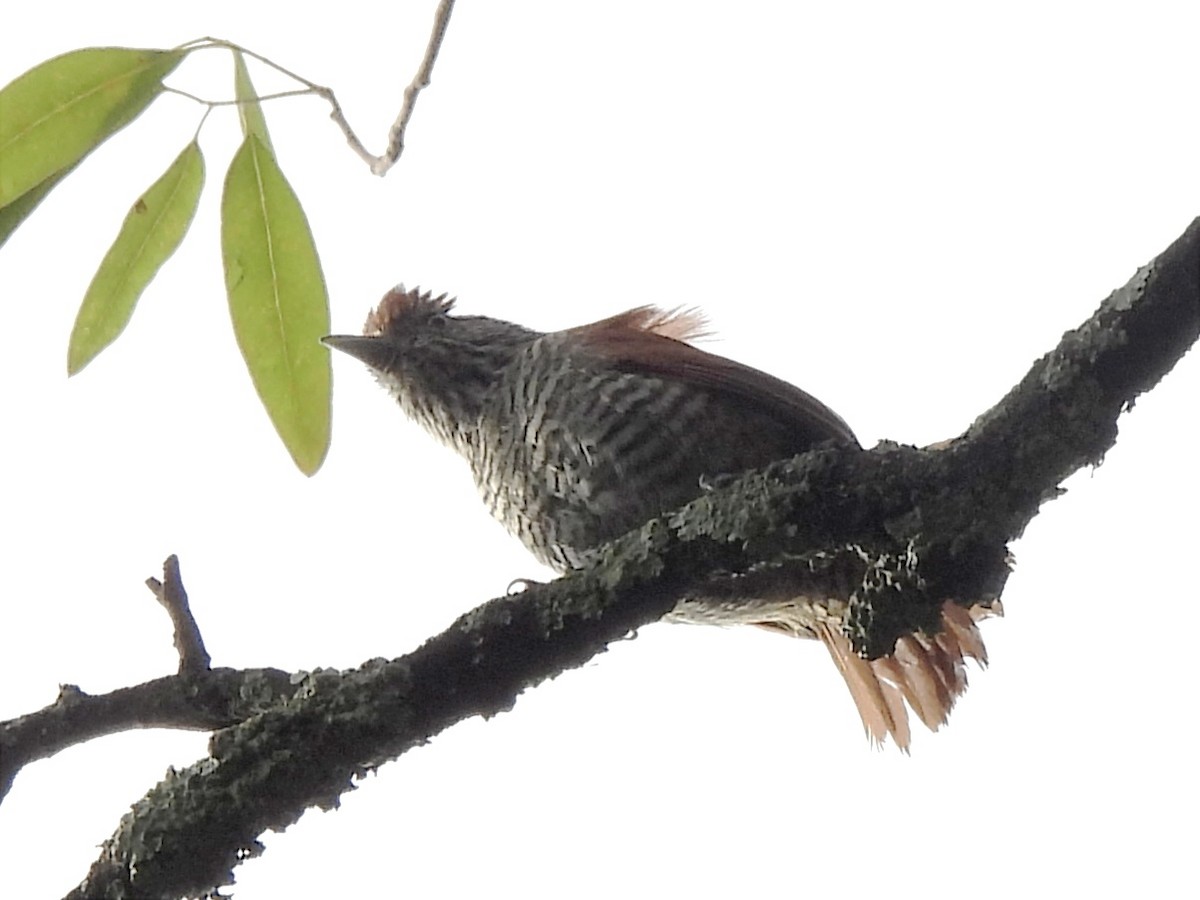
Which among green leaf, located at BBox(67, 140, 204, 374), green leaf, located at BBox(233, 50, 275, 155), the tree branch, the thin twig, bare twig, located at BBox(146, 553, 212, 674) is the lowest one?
the tree branch

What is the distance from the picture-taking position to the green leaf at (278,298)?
173 cm

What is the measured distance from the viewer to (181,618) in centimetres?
138

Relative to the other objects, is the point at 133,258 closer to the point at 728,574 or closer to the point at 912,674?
the point at 728,574

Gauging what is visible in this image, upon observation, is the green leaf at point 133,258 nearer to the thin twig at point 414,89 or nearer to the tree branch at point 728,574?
the thin twig at point 414,89

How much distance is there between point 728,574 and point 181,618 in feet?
1.89

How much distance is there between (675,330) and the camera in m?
2.04

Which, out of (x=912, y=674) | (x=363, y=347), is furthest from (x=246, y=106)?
(x=912, y=674)

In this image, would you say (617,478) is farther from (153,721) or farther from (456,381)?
(153,721)

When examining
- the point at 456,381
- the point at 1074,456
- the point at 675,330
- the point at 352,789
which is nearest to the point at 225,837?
the point at 352,789

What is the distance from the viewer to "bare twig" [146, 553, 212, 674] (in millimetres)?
1353

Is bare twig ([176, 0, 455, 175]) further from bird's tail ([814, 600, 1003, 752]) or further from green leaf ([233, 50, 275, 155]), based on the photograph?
bird's tail ([814, 600, 1003, 752])

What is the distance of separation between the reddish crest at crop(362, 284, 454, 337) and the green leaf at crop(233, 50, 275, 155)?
0.45 metres

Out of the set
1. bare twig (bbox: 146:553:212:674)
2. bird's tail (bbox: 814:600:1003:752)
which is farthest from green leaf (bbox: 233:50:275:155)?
bird's tail (bbox: 814:600:1003:752)

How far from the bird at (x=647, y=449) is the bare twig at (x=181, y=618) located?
0.52 m
